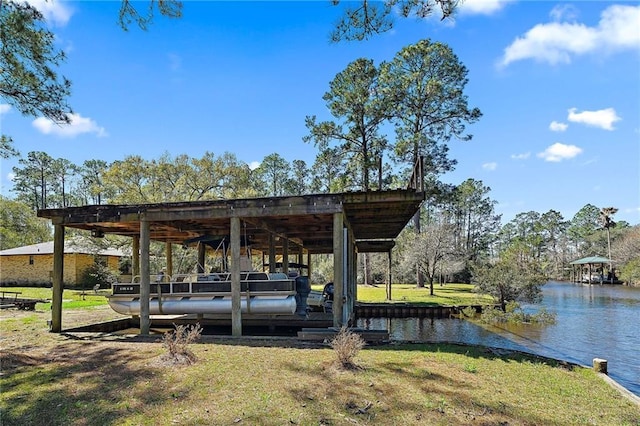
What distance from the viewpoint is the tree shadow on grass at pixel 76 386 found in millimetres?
4723

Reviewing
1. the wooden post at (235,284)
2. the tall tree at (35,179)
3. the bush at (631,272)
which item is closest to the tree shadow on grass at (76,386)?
the wooden post at (235,284)

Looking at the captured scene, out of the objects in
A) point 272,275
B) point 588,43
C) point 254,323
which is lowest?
point 254,323

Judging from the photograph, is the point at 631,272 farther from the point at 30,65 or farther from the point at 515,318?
the point at 30,65

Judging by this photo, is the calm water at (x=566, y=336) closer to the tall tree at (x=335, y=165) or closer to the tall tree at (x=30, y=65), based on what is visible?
the tall tree at (x=30, y=65)

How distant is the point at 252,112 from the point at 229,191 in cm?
950

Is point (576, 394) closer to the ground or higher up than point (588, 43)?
closer to the ground

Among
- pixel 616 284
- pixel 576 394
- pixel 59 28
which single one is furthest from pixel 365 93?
pixel 616 284

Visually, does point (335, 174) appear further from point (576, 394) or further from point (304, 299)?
point (576, 394)

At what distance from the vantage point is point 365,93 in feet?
86.8

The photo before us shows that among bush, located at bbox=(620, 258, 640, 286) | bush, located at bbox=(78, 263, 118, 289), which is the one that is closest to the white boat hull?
bush, located at bbox=(78, 263, 118, 289)

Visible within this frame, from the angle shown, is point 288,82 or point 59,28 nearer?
point 59,28

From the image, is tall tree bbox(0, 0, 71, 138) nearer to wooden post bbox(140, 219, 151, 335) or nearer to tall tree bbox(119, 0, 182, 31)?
tall tree bbox(119, 0, 182, 31)

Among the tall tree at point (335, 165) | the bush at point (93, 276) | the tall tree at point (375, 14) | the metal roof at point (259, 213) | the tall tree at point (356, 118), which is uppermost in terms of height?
the tall tree at point (356, 118)

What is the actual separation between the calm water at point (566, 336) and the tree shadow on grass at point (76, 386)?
8133 mm
